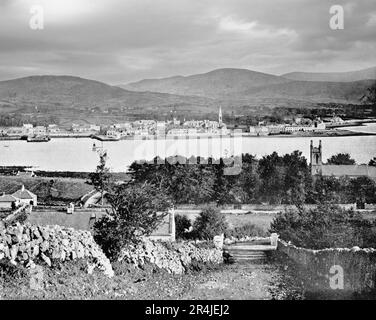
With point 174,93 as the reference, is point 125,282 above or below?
below

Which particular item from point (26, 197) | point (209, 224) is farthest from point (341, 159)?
point (26, 197)

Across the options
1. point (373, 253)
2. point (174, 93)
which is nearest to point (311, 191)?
point (373, 253)

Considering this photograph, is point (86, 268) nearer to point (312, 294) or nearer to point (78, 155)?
point (78, 155)

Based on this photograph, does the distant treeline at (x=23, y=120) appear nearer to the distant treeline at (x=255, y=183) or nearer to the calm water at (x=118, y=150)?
the calm water at (x=118, y=150)

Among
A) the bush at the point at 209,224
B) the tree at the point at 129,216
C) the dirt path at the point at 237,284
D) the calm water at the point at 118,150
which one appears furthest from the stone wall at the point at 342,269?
the tree at the point at 129,216

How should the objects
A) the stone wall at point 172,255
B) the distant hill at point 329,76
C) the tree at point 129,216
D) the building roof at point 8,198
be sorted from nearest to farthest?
the tree at point 129,216 → the stone wall at point 172,255 → the distant hill at point 329,76 → the building roof at point 8,198
